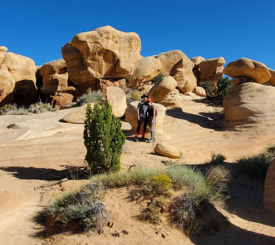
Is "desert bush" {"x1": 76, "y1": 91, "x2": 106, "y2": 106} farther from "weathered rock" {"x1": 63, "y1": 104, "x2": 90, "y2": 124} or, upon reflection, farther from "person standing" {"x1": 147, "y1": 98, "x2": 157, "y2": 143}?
"person standing" {"x1": 147, "y1": 98, "x2": 157, "y2": 143}

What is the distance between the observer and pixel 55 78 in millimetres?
19938

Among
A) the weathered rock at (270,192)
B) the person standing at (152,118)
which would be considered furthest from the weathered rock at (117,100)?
the weathered rock at (270,192)

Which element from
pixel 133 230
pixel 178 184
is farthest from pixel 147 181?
pixel 133 230

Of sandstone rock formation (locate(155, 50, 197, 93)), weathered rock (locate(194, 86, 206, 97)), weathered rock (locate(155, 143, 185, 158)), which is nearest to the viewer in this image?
weathered rock (locate(155, 143, 185, 158))

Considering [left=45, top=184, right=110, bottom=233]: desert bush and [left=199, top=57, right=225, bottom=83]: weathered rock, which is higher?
[left=199, top=57, right=225, bottom=83]: weathered rock

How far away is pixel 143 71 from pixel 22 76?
364 inches

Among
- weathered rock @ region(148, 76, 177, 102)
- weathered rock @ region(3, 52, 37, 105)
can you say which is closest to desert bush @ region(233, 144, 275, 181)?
weathered rock @ region(148, 76, 177, 102)

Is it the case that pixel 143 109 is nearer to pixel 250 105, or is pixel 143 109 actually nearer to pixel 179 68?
pixel 250 105

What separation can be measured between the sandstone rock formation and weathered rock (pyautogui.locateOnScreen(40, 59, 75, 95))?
8.50 meters

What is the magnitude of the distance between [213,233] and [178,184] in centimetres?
106

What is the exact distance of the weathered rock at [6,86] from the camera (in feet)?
58.4

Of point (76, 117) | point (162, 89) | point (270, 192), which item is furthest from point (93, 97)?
point (270, 192)

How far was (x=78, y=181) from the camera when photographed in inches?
227

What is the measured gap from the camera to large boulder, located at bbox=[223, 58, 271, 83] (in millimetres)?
12820
